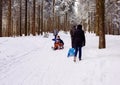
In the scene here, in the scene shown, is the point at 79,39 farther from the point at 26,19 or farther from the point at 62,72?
the point at 26,19

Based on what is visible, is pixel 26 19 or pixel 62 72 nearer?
pixel 62 72

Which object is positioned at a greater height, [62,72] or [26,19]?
[26,19]

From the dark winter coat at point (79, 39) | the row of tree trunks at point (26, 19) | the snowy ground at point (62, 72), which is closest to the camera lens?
the snowy ground at point (62, 72)

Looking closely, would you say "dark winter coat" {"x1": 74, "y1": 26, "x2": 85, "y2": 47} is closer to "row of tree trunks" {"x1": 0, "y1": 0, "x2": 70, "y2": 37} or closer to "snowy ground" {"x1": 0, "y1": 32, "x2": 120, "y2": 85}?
"snowy ground" {"x1": 0, "y1": 32, "x2": 120, "y2": 85}

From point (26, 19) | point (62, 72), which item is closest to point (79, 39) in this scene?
point (62, 72)

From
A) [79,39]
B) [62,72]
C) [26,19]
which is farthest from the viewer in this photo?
[26,19]

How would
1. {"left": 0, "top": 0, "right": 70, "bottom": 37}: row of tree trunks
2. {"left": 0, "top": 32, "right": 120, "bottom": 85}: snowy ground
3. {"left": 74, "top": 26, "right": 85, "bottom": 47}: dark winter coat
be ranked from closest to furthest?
{"left": 0, "top": 32, "right": 120, "bottom": 85}: snowy ground, {"left": 74, "top": 26, "right": 85, "bottom": 47}: dark winter coat, {"left": 0, "top": 0, "right": 70, "bottom": 37}: row of tree trunks

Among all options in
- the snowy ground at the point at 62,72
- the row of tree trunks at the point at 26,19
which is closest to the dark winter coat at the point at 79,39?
the snowy ground at the point at 62,72

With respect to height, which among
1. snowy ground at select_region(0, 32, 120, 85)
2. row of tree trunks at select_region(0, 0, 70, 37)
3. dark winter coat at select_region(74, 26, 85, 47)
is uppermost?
row of tree trunks at select_region(0, 0, 70, 37)

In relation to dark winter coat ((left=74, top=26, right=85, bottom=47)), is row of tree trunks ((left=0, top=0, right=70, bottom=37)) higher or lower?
higher

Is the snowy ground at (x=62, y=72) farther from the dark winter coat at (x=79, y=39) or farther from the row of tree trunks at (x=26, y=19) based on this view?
the row of tree trunks at (x=26, y=19)

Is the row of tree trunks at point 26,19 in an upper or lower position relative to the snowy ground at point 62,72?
upper

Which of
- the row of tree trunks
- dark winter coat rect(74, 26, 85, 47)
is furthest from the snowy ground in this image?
the row of tree trunks

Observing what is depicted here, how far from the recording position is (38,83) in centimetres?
988
